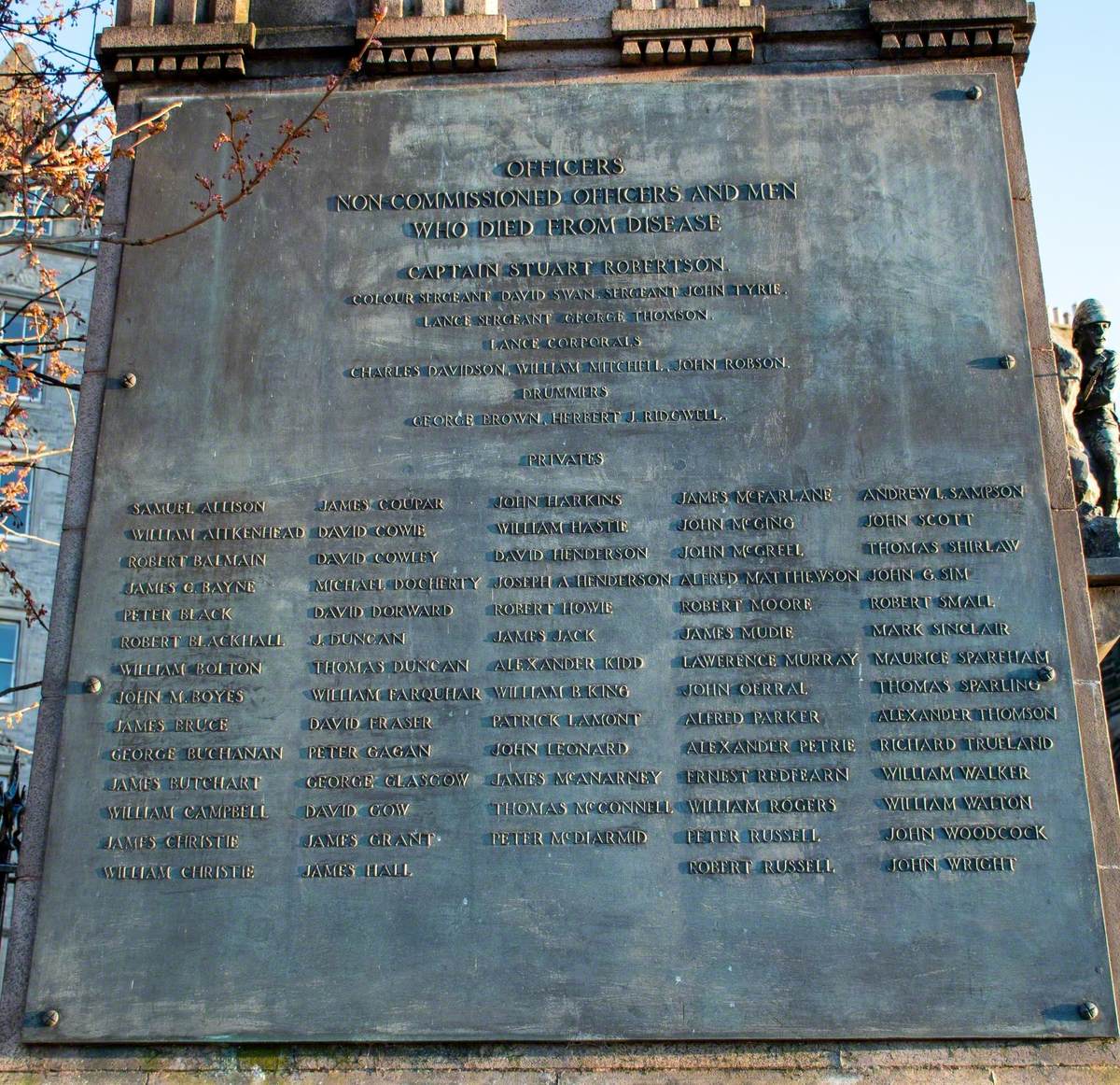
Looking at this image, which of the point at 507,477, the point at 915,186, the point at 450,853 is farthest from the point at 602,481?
the point at 915,186

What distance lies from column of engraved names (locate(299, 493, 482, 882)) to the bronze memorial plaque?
0.02m

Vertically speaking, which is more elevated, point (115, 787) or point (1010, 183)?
point (1010, 183)

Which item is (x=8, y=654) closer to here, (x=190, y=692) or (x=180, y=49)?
(x=180, y=49)

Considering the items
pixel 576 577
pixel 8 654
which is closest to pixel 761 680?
pixel 576 577

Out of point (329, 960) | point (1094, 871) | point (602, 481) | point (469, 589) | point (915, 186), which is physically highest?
point (915, 186)

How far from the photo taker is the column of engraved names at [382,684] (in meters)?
6.72

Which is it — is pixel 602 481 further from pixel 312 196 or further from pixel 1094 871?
pixel 1094 871

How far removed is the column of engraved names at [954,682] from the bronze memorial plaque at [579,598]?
0.07 ft

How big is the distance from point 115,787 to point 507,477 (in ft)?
8.75

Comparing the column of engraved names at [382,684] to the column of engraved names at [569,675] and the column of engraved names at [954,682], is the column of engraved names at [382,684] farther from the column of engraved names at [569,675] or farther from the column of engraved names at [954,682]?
the column of engraved names at [954,682]

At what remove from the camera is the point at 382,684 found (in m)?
7.02

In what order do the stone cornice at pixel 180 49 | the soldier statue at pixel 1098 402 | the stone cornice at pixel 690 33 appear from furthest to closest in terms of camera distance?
the soldier statue at pixel 1098 402 → the stone cornice at pixel 180 49 → the stone cornice at pixel 690 33

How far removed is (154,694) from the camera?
7.09m

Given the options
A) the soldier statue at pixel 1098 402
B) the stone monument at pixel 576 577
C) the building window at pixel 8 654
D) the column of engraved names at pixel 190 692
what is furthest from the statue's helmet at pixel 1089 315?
the building window at pixel 8 654
